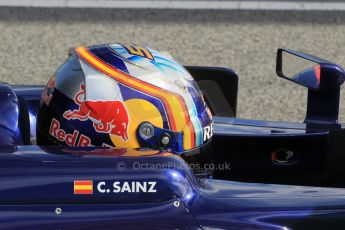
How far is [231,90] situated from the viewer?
3.81 m

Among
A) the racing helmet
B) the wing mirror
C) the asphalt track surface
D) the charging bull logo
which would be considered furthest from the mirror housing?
the asphalt track surface

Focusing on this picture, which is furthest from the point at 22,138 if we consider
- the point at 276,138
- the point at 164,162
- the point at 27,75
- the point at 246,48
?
the point at 246,48

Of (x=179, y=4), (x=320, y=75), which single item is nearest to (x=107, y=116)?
(x=320, y=75)

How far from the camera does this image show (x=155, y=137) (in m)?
2.68

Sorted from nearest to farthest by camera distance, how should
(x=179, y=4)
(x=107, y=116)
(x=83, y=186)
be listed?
(x=83, y=186) < (x=107, y=116) < (x=179, y=4)

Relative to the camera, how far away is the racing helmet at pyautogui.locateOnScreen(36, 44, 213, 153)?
8.68 ft

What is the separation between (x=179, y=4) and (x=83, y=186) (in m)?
5.37

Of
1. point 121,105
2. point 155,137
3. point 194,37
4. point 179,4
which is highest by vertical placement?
point 179,4

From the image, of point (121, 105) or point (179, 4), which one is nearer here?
point (121, 105)

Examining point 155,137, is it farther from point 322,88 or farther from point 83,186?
point 322,88

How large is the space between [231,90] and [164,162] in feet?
4.68

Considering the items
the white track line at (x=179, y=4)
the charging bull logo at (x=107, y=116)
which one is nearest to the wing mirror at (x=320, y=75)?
the charging bull logo at (x=107, y=116)

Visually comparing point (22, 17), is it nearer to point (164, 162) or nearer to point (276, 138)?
point (276, 138)

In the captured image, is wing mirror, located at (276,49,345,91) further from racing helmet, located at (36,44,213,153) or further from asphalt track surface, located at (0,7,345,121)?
asphalt track surface, located at (0,7,345,121)
